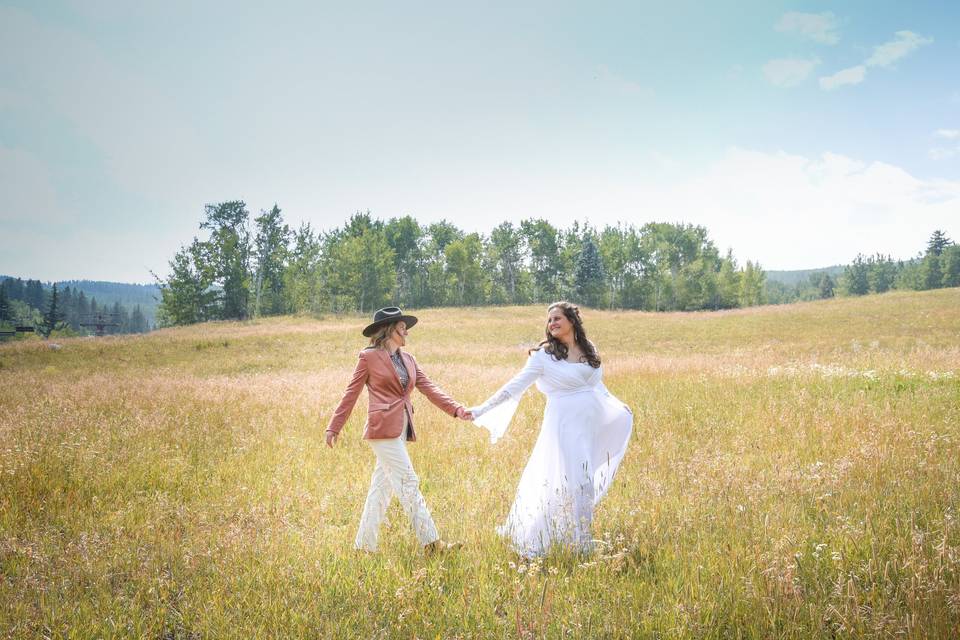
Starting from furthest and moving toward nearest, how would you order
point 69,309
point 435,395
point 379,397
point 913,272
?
point 69,309, point 913,272, point 435,395, point 379,397

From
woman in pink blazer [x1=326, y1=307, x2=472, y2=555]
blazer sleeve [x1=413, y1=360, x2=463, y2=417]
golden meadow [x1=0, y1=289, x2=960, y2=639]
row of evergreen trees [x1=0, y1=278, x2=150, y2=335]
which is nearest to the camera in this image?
golden meadow [x1=0, y1=289, x2=960, y2=639]

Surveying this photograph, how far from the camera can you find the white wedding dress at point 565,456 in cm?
396

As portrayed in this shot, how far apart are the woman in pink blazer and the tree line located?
133083 mm

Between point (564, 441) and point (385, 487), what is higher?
point (564, 441)

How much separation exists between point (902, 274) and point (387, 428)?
15244 centimetres

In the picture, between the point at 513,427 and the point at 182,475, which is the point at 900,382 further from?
the point at 182,475

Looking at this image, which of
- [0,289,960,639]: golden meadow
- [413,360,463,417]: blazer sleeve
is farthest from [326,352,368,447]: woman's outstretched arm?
[0,289,960,639]: golden meadow

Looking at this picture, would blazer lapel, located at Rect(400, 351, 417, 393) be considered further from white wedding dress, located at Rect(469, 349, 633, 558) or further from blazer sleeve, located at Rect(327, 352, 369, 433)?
white wedding dress, located at Rect(469, 349, 633, 558)

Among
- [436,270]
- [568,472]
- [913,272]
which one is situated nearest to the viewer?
[568,472]

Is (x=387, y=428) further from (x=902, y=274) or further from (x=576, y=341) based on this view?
(x=902, y=274)

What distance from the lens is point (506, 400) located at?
4.62 metres

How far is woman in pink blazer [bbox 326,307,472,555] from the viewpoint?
4.06m

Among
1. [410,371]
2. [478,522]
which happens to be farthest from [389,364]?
[478,522]

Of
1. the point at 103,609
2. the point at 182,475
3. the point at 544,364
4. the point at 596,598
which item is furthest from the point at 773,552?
the point at 182,475
